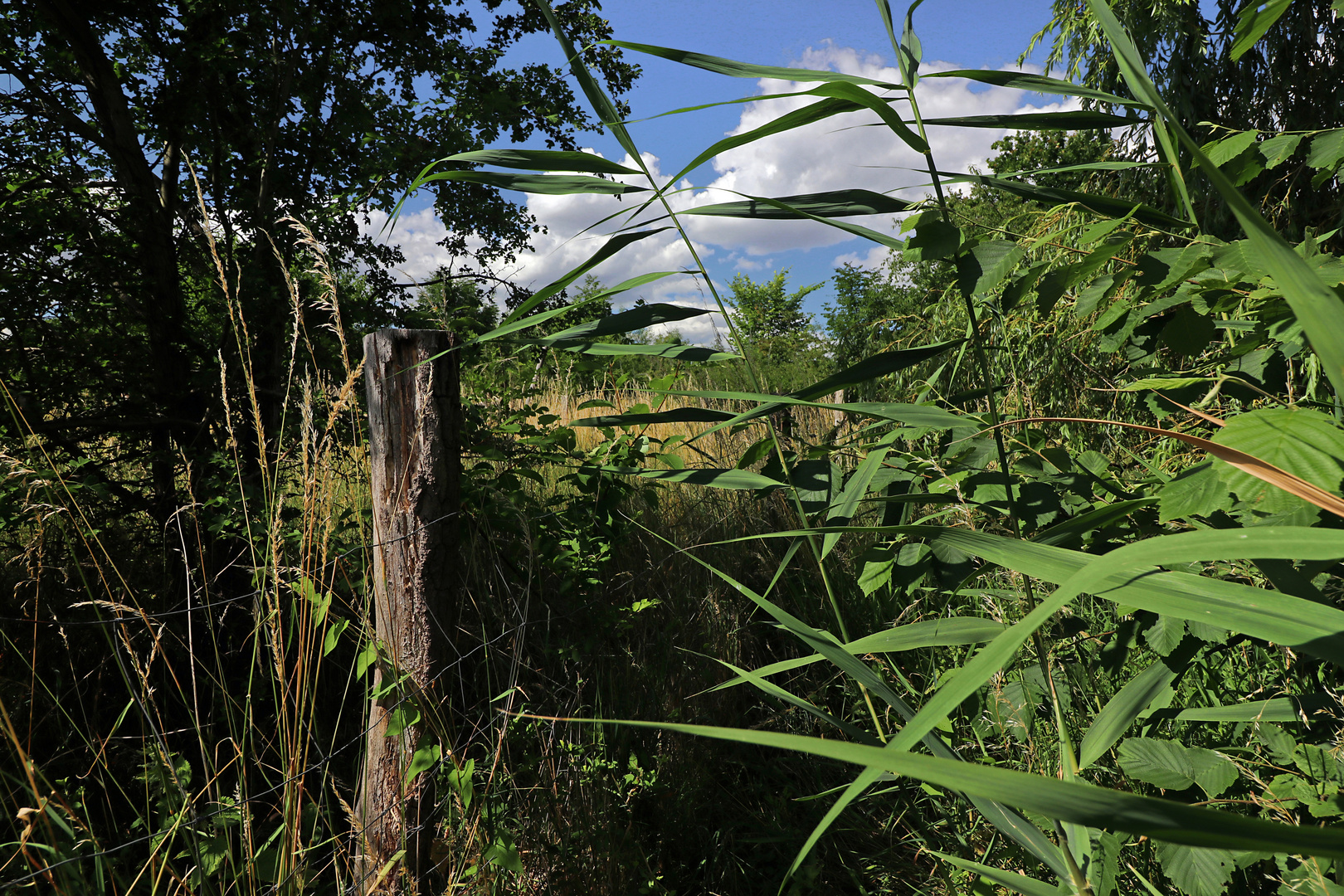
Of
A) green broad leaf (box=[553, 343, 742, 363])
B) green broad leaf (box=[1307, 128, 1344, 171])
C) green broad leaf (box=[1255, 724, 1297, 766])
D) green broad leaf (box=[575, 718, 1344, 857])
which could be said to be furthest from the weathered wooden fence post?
green broad leaf (box=[1307, 128, 1344, 171])

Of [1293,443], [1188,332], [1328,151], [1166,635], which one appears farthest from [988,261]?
[1328,151]

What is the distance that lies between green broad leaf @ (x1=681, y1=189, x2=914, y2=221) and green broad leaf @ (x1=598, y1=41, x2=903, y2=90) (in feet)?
0.41

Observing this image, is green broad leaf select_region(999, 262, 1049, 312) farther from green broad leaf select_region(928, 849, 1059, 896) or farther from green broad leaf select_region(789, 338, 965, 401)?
green broad leaf select_region(928, 849, 1059, 896)

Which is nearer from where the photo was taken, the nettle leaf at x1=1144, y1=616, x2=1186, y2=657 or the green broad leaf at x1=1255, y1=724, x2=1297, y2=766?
the nettle leaf at x1=1144, y1=616, x2=1186, y2=657

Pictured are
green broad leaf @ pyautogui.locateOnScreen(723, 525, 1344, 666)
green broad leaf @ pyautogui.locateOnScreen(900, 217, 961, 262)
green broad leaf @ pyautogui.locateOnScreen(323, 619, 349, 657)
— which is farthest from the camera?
green broad leaf @ pyautogui.locateOnScreen(323, 619, 349, 657)

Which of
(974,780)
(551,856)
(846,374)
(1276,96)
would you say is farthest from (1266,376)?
(1276,96)

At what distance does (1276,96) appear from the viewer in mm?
6461

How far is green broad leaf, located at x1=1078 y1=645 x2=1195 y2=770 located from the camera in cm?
84

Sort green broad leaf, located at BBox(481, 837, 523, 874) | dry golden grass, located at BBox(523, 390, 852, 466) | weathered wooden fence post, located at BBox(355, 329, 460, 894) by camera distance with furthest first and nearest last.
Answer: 1. dry golden grass, located at BBox(523, 390, 852, 466)
2. weathered wooden fence post, located at BBox(355, 329, 460, 894)
3. green broad leaf, located at BBox(481, 837, 523, 874)

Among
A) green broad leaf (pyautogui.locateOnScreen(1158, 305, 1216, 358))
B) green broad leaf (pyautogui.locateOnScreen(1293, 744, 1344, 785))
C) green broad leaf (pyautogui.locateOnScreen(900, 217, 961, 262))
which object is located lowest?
green broad leaf (pyautogui.locateOnScreen(1293, 744, 1344, 785))

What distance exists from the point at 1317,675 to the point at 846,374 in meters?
1.49

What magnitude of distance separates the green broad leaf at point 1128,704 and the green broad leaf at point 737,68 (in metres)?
0.81

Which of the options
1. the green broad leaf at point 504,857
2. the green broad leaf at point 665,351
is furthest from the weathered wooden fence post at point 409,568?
the green broad leaf at point 665,351

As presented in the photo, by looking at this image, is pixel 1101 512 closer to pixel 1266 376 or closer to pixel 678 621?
pixel 1266 376
